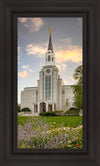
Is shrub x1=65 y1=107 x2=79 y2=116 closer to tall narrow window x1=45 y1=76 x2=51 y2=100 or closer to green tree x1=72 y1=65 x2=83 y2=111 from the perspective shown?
green tree x1=72 y1=65 x2=83 y2=111

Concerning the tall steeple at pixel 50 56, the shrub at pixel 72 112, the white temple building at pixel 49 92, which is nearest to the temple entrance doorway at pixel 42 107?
the white temple building at pixel 49 92

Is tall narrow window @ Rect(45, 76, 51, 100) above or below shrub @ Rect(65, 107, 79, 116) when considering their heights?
above

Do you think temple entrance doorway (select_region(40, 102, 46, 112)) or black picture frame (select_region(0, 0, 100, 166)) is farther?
temple entrance doorway (select_region(40, 102, 46, 112))

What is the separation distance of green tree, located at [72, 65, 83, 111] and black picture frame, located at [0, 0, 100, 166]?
68 millimetres

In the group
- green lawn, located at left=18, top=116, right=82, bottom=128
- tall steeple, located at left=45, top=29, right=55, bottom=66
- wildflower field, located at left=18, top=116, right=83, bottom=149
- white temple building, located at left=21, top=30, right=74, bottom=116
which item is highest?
tall steeple, located at left=45, top=29, right=55, bottom=66

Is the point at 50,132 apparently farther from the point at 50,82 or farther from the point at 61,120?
the point at 50,82

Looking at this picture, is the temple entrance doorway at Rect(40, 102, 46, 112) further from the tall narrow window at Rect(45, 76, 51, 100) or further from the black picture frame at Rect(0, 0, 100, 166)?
the black picture frame at Rect(0, 0, 100, 166)

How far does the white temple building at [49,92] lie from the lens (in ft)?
3.03

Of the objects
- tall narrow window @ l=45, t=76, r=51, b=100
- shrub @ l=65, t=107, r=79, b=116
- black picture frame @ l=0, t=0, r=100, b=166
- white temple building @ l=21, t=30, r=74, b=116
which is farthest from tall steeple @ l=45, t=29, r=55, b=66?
shrub @ l=65, t=107, r=79, b=116

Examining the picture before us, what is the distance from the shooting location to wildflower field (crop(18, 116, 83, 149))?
2.89ft
